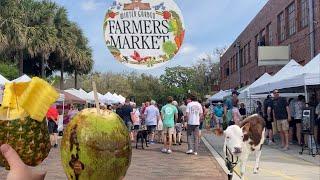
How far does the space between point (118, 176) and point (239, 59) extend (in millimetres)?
50553

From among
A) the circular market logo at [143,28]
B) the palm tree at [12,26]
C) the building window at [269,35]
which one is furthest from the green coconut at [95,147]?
the palm tree at [12,26]

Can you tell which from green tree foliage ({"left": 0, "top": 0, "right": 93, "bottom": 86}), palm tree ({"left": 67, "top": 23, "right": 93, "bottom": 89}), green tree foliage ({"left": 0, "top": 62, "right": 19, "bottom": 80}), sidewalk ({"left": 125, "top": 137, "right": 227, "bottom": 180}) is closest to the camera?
sidewalk ({"left": 125, "top": 137, "right": 227, "bottom": 180})

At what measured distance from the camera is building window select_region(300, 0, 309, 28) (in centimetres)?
2464

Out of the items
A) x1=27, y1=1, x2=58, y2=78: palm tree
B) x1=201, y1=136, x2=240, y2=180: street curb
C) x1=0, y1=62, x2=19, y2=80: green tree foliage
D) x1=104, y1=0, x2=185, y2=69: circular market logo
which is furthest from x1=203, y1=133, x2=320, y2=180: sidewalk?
x1=0, y1=62, x2=19, y2=80: green tree foliage

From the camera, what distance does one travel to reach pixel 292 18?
2789 centimetres

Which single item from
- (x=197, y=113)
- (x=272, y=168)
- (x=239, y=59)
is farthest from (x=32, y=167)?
(x=239, y=59)

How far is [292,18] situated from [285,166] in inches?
646

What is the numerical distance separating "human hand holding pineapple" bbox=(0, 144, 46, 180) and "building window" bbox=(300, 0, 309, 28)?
78.5ft

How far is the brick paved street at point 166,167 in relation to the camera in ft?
37.8

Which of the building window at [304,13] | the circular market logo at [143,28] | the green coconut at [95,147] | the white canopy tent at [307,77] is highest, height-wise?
the building window at [304,13]

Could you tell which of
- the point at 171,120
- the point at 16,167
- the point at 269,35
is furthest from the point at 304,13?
the point at 16,167

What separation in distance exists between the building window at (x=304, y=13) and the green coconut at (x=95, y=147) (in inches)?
934

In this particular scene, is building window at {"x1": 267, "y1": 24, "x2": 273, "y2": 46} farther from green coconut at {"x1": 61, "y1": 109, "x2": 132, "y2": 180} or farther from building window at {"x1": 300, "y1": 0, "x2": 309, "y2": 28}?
green coconut at {"x1": 61, "y1": 109, "x2": 132, "y2": 180}

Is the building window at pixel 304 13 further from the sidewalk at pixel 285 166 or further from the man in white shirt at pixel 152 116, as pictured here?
the sidewalk at pixel 285 166
